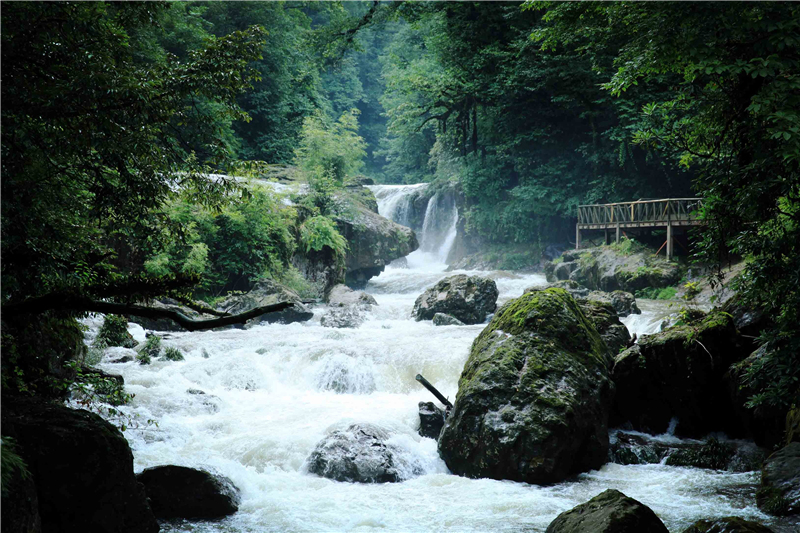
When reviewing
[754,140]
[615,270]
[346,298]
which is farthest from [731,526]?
[615,270]

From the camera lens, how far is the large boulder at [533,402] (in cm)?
568

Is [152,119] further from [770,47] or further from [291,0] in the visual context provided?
[291,0]

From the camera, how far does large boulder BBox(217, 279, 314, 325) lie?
43.7 ft

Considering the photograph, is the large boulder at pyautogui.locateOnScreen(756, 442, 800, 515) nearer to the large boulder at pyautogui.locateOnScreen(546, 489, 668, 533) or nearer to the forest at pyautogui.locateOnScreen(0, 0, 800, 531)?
the forest at pyautogui.locateOnScreen(0, 0, 800, 531)

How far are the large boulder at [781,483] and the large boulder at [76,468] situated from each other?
5.29 meters

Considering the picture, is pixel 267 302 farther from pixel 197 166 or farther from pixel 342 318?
pixel 197 166

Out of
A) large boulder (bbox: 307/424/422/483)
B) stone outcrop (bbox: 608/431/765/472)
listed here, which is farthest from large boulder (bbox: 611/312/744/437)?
large boulder (bbox: 307/424/422/483)

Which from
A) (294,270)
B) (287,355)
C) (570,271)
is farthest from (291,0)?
(287,355)

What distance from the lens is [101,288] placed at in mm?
3270

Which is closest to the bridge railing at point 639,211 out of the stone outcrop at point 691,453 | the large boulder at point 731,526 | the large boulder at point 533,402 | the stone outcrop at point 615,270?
the stone outcrop at point 615,270

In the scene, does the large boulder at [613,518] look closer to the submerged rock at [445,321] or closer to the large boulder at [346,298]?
the submerged rock at [445,321]

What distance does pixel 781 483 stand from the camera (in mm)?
4738

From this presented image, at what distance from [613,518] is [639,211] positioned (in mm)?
16116

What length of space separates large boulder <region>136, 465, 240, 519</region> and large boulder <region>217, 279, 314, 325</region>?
817 centimetres
